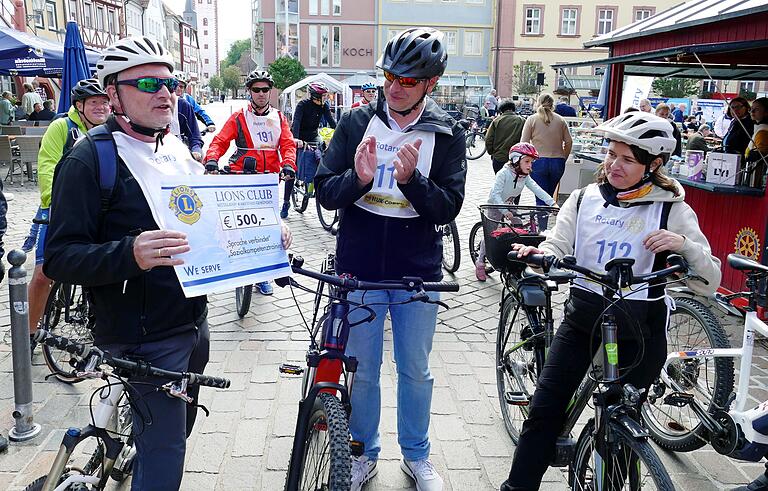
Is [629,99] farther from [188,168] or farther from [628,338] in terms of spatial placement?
[188,168]

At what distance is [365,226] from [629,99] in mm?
10606

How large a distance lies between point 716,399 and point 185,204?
3.15 metres

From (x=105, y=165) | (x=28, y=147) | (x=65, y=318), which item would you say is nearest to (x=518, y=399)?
Result: (x=105, y=165)

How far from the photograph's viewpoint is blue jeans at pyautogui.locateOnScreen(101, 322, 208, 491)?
7.78 ft

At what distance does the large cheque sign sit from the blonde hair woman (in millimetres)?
7760

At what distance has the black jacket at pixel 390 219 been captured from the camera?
3086 mm

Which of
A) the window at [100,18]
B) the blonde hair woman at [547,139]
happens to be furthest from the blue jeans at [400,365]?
the window at [100,18]

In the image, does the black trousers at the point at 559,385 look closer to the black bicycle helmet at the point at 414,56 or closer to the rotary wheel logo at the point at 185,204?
the black bicycle helmet at the point at 414,56

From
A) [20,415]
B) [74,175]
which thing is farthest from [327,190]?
[20,415]

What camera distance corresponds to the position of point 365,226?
10.2 feet

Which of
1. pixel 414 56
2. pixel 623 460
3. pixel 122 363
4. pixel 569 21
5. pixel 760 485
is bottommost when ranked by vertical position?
pixel 760 485

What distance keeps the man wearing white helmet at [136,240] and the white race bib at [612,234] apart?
55.6 inches

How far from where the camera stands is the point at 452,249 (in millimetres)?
8039

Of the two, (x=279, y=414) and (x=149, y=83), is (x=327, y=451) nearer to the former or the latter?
(x=149, y=83)
